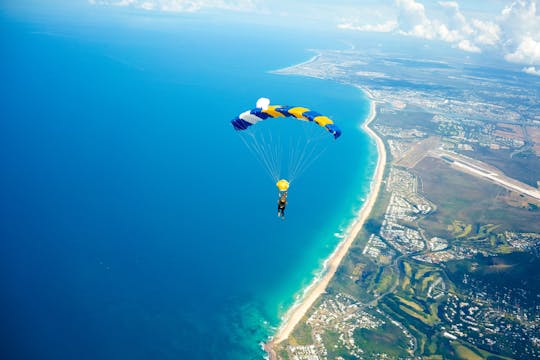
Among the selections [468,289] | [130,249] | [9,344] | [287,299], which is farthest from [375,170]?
[9,344]

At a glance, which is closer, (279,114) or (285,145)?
(279,114)

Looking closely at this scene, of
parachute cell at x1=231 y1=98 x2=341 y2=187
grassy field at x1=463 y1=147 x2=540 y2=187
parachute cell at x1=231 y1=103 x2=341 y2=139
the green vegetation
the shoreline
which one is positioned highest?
parachute cell at x1=231 y1=103 x2=341 y2=139

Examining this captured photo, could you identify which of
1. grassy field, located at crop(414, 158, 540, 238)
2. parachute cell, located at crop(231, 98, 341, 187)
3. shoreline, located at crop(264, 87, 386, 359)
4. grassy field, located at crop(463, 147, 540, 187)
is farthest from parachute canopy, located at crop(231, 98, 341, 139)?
grassy field, located at crop(463, 147, 540, 187)

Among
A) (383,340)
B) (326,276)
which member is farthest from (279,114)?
(383,340)

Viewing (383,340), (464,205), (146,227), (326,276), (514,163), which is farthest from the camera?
(514,163)

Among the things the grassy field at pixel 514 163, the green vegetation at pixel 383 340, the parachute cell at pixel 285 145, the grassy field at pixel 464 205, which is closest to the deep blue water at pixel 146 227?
the parachute cell at pixel 285 145

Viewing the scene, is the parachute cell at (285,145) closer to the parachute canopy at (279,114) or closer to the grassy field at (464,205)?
the grassy field at (464,205)

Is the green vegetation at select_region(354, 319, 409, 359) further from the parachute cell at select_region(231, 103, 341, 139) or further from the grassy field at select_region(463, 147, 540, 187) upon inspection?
the grassy field at select_region(463, 147, 540, 187)

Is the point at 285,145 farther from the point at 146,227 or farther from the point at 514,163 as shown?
the point at 514,163
